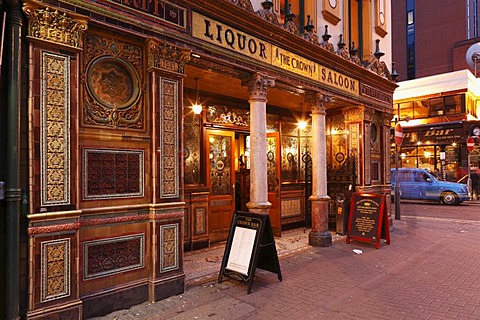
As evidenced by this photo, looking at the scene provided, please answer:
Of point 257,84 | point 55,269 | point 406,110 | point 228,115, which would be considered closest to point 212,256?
point 228,115

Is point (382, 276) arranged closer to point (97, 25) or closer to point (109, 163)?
point (109, 163)

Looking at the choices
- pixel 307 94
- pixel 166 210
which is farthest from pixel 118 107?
pixel 307 94

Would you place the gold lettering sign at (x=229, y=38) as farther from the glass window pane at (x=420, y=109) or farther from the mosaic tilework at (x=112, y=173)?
the glass window pane at (x=420, y=109)

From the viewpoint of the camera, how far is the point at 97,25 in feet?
14.3

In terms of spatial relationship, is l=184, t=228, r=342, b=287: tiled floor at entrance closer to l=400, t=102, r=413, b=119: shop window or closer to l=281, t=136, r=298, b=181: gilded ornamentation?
l=281, t=136, r=298, b=181: gilded ornamentation

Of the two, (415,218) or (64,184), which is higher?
(64,184)

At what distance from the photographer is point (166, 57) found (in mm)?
5012

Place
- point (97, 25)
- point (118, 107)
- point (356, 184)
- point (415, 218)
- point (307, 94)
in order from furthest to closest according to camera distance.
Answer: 1. point (415, 218)
2. point (356, 184)
3. point (307, 94)
4. point (118, 107)
5. point (97, 25)

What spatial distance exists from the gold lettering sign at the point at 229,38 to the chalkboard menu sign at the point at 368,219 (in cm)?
415

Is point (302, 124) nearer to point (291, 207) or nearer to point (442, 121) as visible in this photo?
point (291, 207)

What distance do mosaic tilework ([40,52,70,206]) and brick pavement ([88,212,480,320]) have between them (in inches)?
66.6

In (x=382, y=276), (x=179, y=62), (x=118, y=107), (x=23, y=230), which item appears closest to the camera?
(x=23, y=230)

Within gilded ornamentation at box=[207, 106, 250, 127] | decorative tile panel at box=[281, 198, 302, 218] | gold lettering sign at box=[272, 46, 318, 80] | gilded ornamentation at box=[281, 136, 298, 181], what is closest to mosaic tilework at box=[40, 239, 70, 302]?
gilded ornamentation at box=[207, 106, 250, 127]

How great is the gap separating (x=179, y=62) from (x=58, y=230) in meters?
2.82
